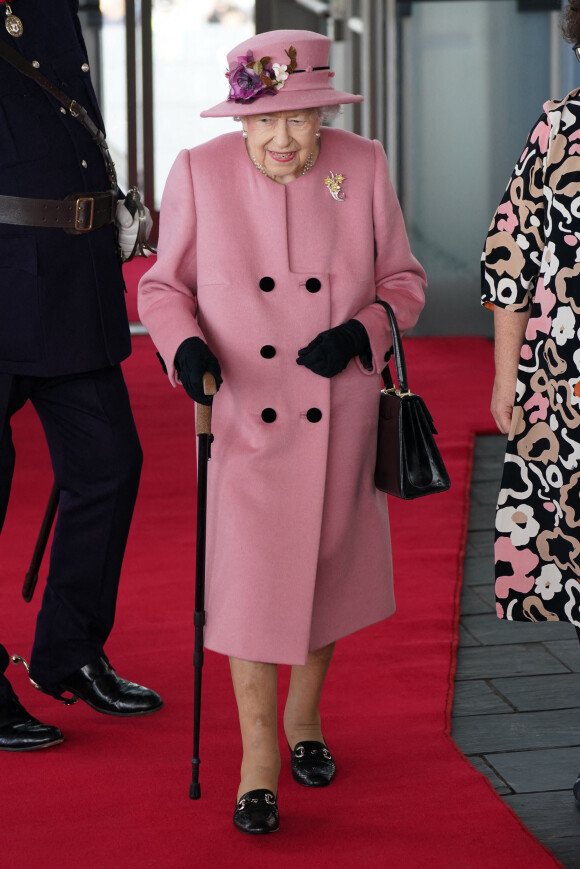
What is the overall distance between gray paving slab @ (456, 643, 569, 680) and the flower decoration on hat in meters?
1.53

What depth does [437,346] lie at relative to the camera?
335 inches

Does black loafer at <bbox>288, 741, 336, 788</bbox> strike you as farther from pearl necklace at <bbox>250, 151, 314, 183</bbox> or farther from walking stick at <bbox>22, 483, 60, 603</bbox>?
pearl necklace at <bbox>250, 151, 314, 183</bbox>

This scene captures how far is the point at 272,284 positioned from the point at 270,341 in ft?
0.34

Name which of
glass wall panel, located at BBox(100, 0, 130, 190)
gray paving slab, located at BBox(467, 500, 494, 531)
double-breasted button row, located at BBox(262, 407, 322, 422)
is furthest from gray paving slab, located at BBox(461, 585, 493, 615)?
glass wall panel, located at BBox(100, 0, 130, 190)

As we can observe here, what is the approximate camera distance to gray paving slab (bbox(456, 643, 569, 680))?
2988 millimetres

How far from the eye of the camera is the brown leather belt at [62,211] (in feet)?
7.95

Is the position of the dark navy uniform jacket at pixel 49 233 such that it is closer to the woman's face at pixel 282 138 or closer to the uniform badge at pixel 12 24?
the uniform badge at pixel 12 24

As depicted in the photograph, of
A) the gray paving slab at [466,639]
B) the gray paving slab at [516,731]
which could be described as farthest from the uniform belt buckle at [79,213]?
the gray paving slab at [466,639]

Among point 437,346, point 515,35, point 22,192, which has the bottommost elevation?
point 437,346

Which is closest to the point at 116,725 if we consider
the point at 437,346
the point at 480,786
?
the point at 480,786

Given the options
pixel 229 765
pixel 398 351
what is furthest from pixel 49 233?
pixel 229 765

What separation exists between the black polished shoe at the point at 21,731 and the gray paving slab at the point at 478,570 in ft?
5.07

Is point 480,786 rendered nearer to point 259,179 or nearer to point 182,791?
point 182,791

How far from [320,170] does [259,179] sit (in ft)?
0.38
